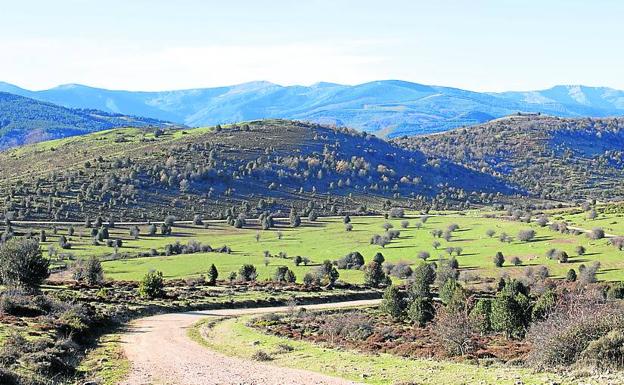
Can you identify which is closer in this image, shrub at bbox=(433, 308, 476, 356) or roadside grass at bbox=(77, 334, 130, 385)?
roadside grass at bbox=(77, 334, 130, 385)

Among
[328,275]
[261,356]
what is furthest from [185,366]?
[328,275]

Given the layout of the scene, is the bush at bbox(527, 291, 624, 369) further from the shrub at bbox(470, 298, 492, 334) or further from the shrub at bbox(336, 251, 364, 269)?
the shrub at bbox(336, 251, 364, 269)

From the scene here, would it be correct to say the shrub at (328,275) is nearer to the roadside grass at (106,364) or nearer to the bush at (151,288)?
the bush at (151,288)

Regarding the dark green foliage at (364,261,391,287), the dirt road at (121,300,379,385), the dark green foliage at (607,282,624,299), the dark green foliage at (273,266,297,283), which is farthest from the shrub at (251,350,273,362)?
the dark green foliage at (364,261,391,287)

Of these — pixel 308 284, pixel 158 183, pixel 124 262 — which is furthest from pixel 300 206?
pixel 308 284

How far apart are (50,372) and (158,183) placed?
15152cm

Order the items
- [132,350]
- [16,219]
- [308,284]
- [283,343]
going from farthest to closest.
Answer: [16,219], [308,284], [283,343], [132,350]

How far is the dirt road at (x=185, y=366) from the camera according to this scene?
26.9 metres

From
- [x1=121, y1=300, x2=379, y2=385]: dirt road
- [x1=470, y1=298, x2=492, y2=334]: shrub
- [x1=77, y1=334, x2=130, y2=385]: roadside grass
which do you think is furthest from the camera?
[x1=470, y1=298, x2=492, y2=334]: shrub

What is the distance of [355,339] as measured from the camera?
4316 cm

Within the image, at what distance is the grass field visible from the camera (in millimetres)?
92812

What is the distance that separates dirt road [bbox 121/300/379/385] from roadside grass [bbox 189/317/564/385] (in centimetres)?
108

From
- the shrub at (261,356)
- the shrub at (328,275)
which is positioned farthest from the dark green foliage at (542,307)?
the shrub at (328,275)

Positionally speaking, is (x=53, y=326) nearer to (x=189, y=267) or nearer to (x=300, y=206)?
(x=189, y=267)
